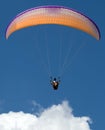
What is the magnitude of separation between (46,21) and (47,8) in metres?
1.38

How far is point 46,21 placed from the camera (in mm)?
175375

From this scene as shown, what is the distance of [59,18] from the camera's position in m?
176

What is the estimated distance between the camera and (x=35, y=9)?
17575cm

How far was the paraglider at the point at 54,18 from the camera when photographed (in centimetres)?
17550

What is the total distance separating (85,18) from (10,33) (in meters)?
7.56

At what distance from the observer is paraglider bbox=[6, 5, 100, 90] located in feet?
576

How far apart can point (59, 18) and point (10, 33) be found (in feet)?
17.0

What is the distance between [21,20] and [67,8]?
4.67 m

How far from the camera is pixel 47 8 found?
17588 cm

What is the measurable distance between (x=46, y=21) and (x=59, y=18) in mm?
1331

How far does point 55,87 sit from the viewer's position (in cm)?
17725

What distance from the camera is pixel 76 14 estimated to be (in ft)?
577

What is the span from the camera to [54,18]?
6919 inches

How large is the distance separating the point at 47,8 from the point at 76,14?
9.54 feet
